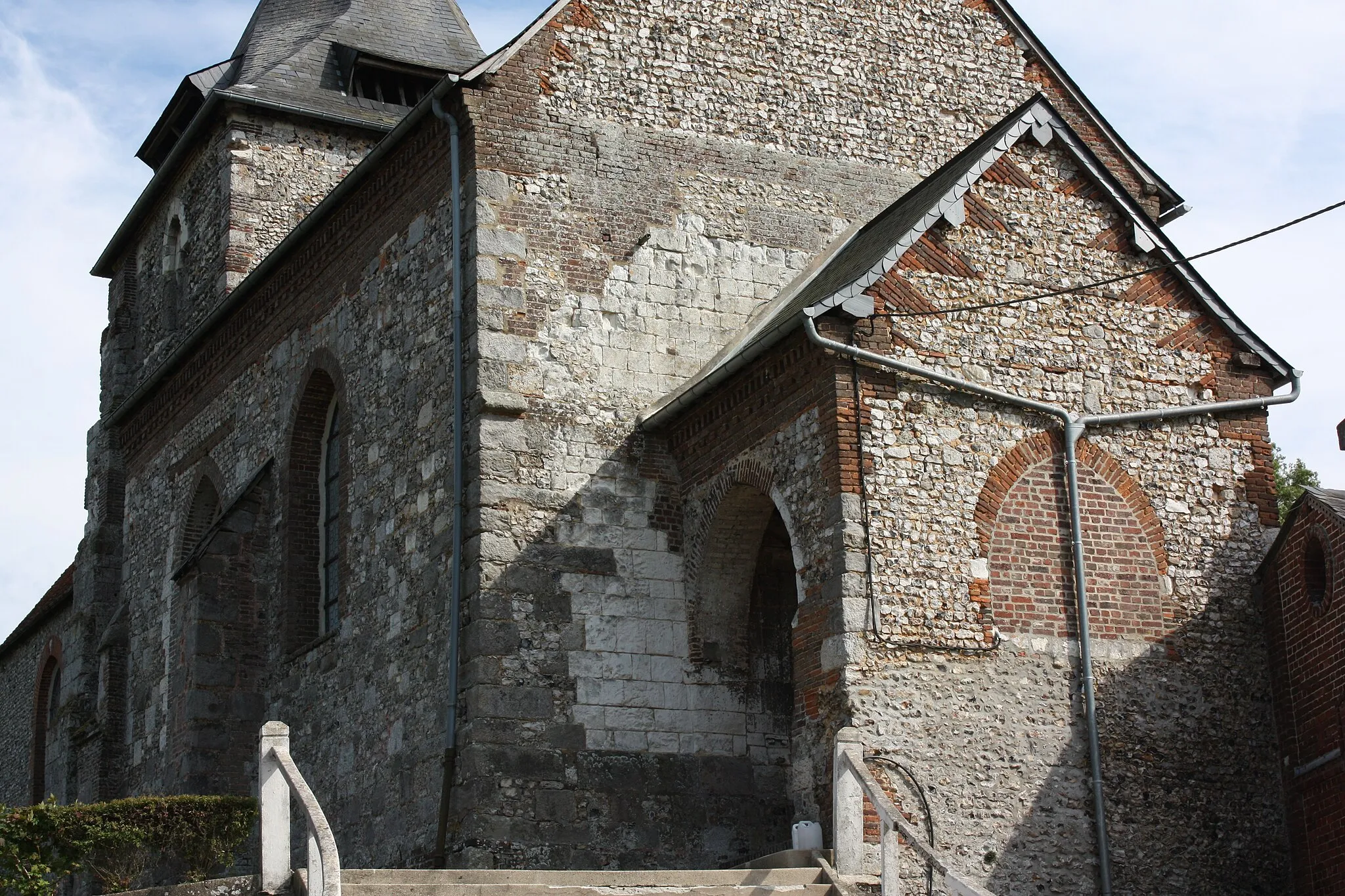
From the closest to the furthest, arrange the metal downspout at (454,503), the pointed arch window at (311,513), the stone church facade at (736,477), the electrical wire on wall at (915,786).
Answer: the electrical wire on wall at (915,786) < the stone church facade at (736,477) < the metal downspout at (454,503) < the pointed arch window at (311,513)

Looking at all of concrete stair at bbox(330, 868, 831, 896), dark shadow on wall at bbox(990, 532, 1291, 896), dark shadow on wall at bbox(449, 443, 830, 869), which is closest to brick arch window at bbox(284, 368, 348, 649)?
dark shadow on wall at bbox(449, 443, 830, 869)

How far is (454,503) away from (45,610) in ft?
54.5

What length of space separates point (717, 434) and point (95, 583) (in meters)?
12.1

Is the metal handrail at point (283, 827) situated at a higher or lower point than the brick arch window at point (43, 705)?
lower

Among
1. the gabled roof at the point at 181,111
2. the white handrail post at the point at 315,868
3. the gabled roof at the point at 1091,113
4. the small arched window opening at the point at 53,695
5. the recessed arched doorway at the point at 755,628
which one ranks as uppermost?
the gabled roof at the point at 181,111

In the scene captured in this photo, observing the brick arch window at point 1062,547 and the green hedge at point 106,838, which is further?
the brick arch window at point 1062,547

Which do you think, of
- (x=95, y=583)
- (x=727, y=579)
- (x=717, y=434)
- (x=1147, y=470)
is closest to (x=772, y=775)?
(x=727, y=579)

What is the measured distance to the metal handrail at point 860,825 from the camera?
11.2 meters

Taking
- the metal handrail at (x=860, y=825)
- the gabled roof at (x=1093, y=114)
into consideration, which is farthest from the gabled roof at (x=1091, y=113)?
the metal handrail at (x=860, y=825)

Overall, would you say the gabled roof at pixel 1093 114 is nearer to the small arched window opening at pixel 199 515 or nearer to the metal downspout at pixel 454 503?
the metal downspout at pixel 454 503

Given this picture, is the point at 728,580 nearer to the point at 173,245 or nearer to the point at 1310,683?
the point at 1310,683

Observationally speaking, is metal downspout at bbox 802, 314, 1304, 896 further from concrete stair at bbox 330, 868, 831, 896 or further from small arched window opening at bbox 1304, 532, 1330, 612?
concrete stair at bbox 330, 868, 831, 896

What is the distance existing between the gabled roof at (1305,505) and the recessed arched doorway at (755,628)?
387 cm

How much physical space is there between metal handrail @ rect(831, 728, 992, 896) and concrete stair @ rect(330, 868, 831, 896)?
0.28 m
